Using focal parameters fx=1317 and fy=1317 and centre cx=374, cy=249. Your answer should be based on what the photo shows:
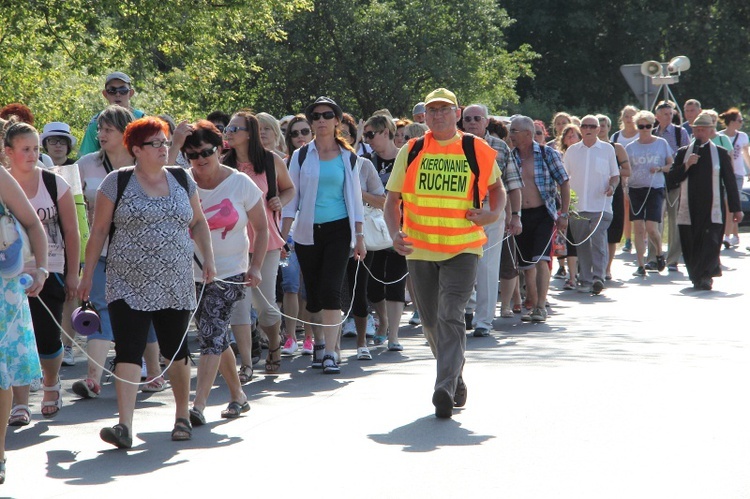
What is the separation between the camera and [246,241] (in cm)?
855

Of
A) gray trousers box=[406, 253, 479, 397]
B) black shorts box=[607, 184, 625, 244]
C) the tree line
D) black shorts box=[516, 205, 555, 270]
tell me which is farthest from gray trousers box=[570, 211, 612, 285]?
gray trousers box=[406, 253, 479, 397]

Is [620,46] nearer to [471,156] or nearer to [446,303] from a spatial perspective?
[471,156]

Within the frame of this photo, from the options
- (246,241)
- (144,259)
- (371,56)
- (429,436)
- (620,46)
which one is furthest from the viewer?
(620,46)

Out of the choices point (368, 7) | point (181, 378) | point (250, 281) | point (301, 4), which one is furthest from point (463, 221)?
point (368, 7)

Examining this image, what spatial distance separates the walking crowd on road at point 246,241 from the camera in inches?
288

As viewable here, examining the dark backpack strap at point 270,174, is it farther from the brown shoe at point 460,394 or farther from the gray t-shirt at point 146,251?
the gray t-shirt at point 146,251

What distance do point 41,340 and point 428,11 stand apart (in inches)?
925

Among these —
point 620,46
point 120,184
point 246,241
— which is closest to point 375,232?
point 246,241

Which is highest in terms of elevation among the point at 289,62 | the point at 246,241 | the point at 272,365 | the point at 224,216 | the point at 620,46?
the point at 620,46

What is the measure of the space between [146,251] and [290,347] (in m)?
4.33

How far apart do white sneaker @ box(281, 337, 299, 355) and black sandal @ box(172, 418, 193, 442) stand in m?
3.96

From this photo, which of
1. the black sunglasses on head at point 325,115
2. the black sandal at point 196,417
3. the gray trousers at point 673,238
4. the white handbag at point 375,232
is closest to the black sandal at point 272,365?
the white handbag at point 375,232

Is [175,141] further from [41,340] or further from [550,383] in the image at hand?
[550,383]

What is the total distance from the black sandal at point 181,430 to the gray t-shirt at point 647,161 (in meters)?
11.6
